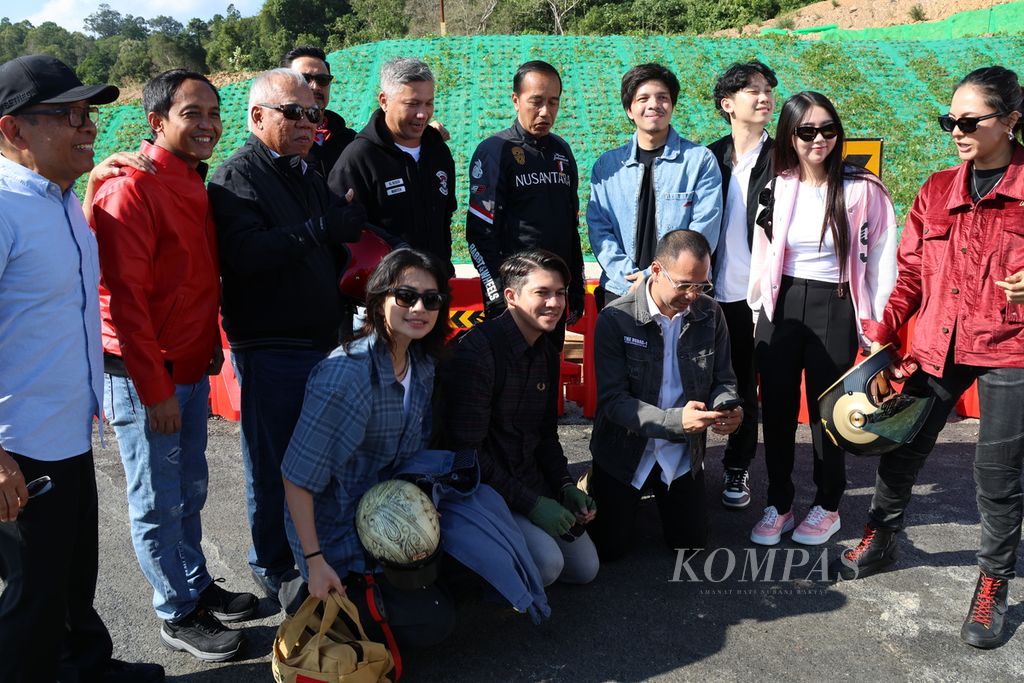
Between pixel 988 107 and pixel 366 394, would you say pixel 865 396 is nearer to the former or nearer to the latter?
pixel 988 107

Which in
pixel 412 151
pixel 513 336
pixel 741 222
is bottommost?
pixel 513 336

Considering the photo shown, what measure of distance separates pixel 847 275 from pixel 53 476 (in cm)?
334

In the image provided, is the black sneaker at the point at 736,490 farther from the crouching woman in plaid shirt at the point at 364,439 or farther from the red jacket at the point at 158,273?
the red jacket at the point at 158,273

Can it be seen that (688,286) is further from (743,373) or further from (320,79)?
(320,79)

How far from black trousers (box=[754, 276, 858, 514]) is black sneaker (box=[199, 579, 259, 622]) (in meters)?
2.53

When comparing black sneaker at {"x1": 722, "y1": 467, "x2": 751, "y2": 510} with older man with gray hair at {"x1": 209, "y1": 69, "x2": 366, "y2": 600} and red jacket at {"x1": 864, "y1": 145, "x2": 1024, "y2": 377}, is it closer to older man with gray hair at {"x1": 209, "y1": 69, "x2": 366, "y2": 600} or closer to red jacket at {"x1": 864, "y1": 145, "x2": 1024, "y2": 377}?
red jacket at {"x1": 864, "y1": 145, "x2": 1024, "y2": 377}

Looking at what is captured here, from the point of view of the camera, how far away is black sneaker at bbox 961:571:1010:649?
3047 millimetres

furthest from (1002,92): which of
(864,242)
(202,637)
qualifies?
(202,637)

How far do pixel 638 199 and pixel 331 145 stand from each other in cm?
183

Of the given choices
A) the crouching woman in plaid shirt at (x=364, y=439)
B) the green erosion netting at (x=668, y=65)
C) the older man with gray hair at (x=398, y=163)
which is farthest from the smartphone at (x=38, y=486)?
the green erosion netting at (x=668, y=65)

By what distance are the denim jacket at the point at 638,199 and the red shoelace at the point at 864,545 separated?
1614 mm

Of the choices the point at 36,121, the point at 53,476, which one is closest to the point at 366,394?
the point at 53,476

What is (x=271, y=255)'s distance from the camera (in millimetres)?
2982

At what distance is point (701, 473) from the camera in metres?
3.87
